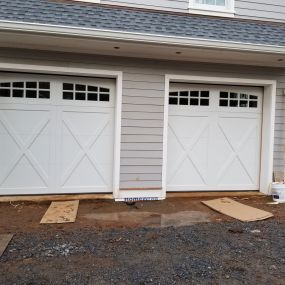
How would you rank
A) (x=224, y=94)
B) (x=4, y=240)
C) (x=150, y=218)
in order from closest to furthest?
(x=4, y=240)
(x=150, y=218)
(x=224, y=94)

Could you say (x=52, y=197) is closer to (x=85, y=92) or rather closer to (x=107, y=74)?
(x=85, y=92)

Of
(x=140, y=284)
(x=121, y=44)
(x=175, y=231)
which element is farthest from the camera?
(x=121, y=44)

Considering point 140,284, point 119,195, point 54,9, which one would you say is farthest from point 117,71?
point 140,284

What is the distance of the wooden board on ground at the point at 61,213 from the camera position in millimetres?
4938

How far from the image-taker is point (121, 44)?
18.2 ft

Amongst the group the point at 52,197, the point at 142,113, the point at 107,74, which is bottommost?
the point at 52,197

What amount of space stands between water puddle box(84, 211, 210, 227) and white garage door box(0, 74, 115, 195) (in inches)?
46.9

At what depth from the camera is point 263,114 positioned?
23.1ft

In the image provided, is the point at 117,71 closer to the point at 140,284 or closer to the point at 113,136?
the point at 113,136

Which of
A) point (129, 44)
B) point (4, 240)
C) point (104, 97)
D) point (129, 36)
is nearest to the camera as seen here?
point (4, 240)

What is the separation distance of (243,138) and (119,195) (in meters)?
A: 2.77

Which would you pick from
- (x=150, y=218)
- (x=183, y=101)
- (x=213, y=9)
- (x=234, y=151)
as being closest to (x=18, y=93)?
(x=183, y=101)

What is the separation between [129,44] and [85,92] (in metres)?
1.29

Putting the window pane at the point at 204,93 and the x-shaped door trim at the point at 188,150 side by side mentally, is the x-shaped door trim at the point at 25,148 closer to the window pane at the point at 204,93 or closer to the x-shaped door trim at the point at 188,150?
the x-shaped door trim at the point at 188,150
